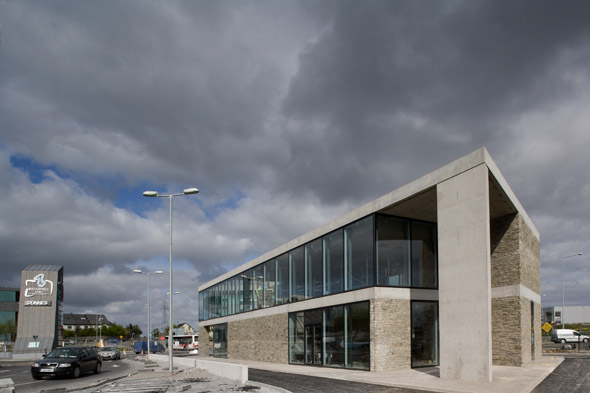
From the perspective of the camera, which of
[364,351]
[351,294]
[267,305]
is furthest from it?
[267,305]

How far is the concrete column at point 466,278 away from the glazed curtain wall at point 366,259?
435 centimetres

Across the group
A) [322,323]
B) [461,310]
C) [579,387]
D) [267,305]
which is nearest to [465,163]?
[461,310]

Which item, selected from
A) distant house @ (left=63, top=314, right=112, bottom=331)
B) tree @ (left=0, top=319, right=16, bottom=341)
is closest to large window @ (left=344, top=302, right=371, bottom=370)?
tree @ (left=0, top=319, right=16, bottom=341)

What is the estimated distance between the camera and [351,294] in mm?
21078

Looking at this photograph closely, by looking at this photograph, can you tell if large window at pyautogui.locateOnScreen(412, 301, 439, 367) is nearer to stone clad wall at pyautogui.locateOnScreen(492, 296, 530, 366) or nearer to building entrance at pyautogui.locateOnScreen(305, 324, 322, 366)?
stone clad wall at pyautogui.locateOnScreen(492, 296, 530, 366)

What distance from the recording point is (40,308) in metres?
65.7

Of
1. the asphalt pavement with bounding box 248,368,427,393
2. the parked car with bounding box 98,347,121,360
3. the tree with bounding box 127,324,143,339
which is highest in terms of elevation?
the asphalt pavement with bounding box 248,368,427,393

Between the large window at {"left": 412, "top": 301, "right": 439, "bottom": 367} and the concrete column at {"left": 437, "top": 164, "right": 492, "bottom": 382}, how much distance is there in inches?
191

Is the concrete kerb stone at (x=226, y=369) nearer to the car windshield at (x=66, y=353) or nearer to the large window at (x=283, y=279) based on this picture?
the car windshield at (x=66, y=353)

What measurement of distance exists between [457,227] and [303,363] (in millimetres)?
13449

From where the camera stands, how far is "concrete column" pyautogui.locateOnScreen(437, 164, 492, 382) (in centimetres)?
1424

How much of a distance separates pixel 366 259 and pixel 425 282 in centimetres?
306

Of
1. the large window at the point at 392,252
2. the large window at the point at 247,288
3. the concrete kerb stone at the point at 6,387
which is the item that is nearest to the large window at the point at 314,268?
the large window at the point at 392,252

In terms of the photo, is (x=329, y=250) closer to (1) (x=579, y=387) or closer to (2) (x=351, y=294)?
(2) (x=351, y=294)
